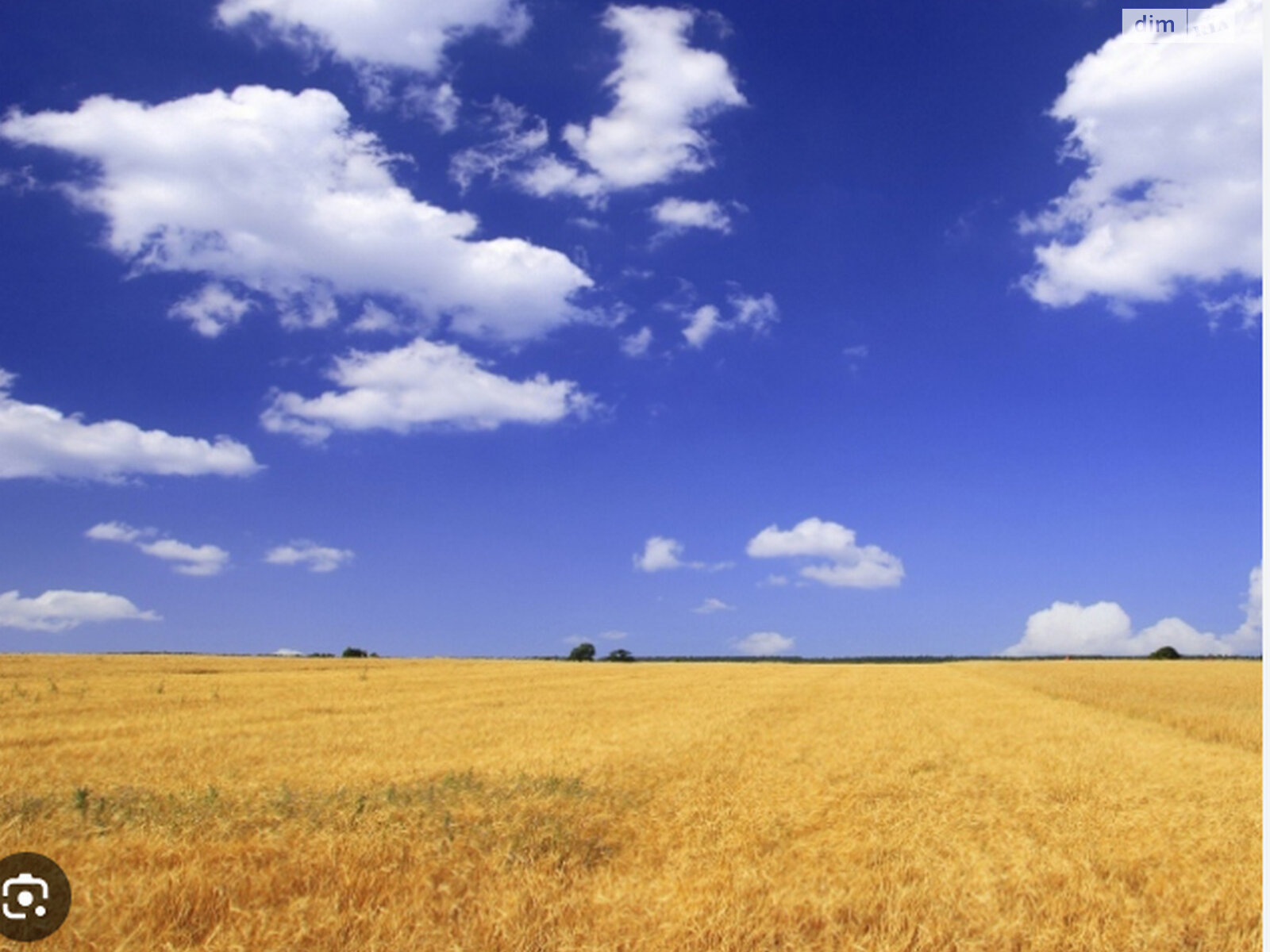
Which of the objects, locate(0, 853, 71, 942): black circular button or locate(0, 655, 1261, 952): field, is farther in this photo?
locate(0, 655, 1261, 952): field

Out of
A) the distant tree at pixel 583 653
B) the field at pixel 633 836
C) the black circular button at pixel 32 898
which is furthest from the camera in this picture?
the distant tree at pixel 583 653

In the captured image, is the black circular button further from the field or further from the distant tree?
the distant tree

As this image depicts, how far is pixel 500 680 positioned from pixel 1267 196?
4183cm

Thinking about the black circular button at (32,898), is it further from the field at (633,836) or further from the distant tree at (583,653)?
the distant tree at (583,653)

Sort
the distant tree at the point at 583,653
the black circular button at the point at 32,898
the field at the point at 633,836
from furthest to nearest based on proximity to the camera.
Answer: the distant tree at the point at 583,653 < the field at the point at 633,836 < the black circular button at the point at 32,898

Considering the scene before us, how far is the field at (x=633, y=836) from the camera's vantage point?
239 inches

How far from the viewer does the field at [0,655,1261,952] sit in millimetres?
6078

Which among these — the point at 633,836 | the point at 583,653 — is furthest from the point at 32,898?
the point at 583,653

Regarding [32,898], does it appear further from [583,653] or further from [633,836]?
[583,653]

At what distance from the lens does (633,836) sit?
886 centimetres

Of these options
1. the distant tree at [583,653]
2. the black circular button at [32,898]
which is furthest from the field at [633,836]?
the distant tree at [583,653]

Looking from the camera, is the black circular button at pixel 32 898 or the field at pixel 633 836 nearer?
the black circular button at pixel 32 898

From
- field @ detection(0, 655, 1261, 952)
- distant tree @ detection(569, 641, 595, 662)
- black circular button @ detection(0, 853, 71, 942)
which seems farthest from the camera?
distant tree @ detection(569, 641, 595, 662)

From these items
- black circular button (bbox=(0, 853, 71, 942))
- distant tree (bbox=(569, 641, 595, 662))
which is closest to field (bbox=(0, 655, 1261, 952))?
black circular button (bbox=(0, 853, 71, 942))
